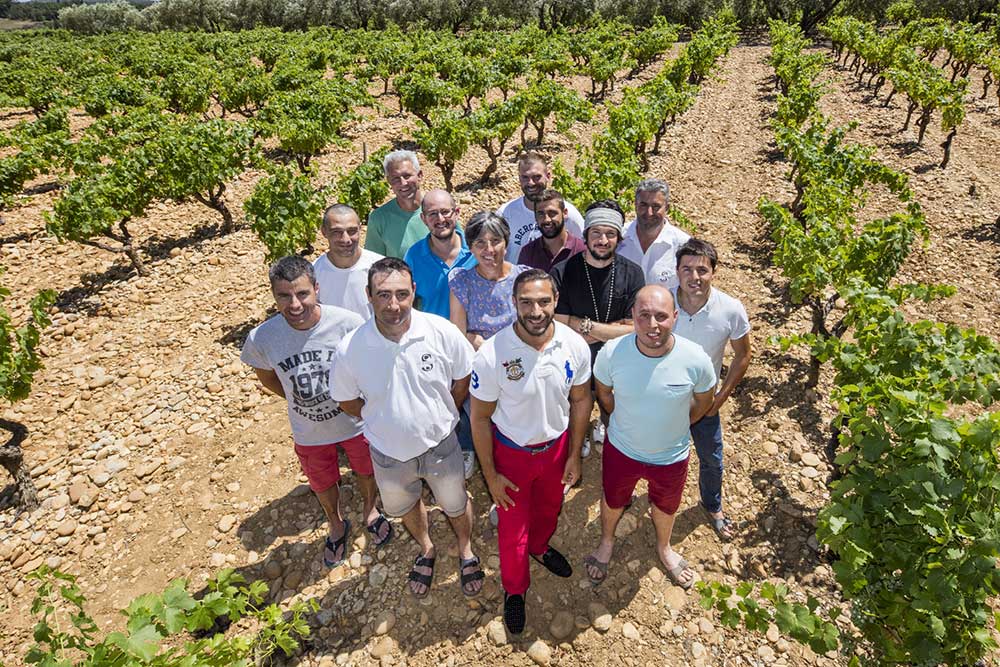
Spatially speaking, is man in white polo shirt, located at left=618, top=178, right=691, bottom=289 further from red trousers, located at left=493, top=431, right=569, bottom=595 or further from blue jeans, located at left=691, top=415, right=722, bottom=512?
red trousers, located at left=493, top=431, right=569, bottom=595

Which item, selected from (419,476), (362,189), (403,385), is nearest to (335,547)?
(419,476)

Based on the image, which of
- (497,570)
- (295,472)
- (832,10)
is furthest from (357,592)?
(832,10)

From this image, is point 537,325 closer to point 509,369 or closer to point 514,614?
point 509,369

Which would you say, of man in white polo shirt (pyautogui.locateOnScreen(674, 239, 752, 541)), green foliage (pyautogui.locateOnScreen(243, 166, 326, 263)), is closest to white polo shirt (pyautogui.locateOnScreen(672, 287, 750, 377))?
man in white polo shirt (pyautogui.locateOnScreen(674, 239, 752, 541))

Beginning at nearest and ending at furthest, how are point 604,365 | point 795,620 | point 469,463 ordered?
point 795,620 < point 604,365 < point 469,463

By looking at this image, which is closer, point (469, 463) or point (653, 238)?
point (653, 238)

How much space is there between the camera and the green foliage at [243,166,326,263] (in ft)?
28.4

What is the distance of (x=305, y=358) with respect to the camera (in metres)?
4.07

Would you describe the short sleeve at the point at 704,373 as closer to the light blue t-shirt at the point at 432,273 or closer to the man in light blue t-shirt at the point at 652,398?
the man in light blue t-shirt at the point at 652,398

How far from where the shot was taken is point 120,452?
643cm

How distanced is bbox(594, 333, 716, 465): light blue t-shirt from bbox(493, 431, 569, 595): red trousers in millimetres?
534

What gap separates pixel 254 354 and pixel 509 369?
6.54 feet

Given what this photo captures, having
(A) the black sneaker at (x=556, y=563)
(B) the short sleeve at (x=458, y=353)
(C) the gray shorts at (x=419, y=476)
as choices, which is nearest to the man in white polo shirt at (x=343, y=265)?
(B) the short sleeve at (x=458, y=353)

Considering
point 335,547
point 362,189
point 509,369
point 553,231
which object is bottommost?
point 335,547
